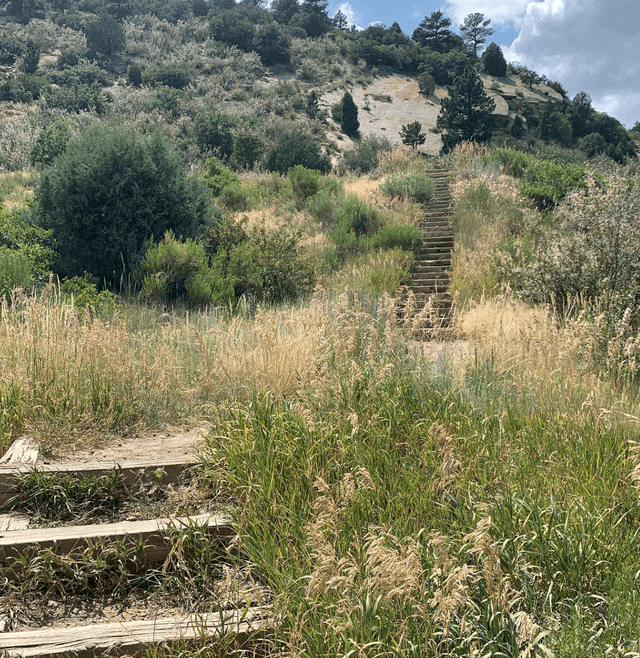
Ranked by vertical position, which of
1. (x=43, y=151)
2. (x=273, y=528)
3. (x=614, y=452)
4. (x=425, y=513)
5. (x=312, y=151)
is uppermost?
(x=312, y=151)

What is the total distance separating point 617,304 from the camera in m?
7.07

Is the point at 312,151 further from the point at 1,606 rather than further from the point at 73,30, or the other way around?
the point at 73,30

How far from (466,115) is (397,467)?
34.9 m

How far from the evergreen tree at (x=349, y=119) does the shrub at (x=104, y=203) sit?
95.3 feet

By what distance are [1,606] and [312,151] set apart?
78.4 feet

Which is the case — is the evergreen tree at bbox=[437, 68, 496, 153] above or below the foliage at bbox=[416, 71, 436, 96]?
below

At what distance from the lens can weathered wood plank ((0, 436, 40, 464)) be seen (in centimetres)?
394

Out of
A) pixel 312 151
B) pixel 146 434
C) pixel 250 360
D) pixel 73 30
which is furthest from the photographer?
pixel 73 30

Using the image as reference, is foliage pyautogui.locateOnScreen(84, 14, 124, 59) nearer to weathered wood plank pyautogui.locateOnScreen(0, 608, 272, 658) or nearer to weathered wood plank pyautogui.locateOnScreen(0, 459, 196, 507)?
weathered wood plank pyautogui.locateOnScreen(0, 459, 196, 507)

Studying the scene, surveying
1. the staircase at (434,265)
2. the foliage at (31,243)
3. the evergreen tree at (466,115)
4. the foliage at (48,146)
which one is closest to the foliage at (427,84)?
the evergreen tree at (466,115)

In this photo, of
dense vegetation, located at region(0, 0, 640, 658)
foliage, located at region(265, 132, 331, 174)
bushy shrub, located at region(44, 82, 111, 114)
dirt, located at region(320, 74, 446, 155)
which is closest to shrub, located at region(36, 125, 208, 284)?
dense vegetation, located at region(0, 0, 640, 658)

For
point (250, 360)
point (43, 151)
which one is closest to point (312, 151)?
point (43, 151)

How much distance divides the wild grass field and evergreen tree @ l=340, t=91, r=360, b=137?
33.0 metres

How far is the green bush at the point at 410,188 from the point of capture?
17391mm
